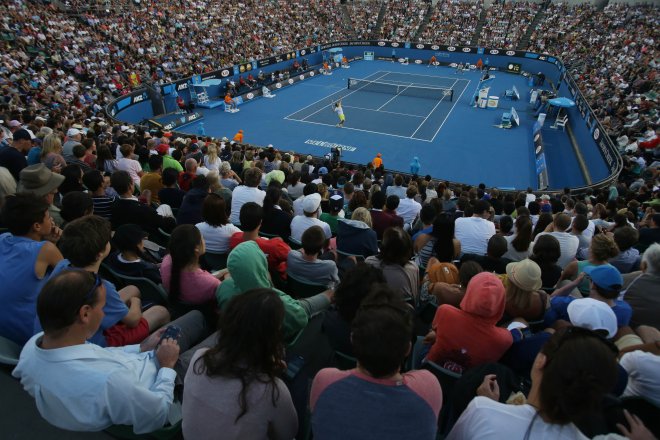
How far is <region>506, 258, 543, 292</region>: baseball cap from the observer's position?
4.35m

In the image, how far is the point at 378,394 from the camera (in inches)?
93.3

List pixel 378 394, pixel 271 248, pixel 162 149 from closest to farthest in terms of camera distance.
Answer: pixel 378 394
pixel 271 248
pixel 162 149

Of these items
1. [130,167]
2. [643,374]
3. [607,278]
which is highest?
[607,278]

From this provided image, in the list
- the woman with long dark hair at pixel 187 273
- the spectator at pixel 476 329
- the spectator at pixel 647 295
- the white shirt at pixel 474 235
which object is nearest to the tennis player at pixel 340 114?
the white shirt at pixel 474 235

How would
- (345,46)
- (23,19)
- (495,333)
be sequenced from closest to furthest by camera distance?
(495,333), (23,19), (345,46)

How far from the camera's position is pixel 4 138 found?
11.1 meters

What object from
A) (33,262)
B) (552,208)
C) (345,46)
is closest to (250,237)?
(33,262)

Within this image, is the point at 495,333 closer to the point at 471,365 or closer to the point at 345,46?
the point at 471,365

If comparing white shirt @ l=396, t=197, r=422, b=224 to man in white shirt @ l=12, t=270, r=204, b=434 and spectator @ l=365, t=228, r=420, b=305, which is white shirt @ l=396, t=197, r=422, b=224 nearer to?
spectator @ l=365, t=228, r=420, b=305

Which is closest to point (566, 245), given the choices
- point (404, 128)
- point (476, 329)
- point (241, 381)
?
point (476, 329)

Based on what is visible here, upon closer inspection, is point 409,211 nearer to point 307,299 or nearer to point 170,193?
point 170,193

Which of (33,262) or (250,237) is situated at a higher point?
(33,262)

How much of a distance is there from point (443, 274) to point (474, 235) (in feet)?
7.36

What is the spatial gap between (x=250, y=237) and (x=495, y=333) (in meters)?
3.28
